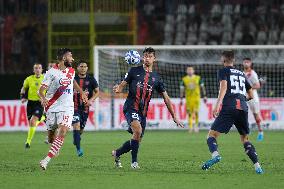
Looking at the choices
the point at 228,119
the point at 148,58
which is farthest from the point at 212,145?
the point at 148,58

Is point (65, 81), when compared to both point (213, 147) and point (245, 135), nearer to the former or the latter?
point (213, 147)

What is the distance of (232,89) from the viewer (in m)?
13.4

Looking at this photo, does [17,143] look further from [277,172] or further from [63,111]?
[277,172]

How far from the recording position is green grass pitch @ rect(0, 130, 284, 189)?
38.0 ft

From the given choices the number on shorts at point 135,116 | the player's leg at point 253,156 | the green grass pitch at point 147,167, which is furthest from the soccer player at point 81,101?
the player's leg at point 253,156

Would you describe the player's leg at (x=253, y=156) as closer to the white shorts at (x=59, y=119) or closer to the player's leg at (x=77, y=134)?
the white shorts at (x=59, y=119)

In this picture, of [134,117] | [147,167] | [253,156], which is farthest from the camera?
[147,167]

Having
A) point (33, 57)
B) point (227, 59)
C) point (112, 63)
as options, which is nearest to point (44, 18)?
point (33, 57)

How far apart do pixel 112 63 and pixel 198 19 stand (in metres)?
7.22

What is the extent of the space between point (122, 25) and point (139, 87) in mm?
20562

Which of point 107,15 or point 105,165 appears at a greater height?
point 107,15

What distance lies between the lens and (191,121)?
28.4m

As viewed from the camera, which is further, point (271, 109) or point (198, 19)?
point (198, 19)

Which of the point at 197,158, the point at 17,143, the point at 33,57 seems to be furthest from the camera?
the point at 33,57
